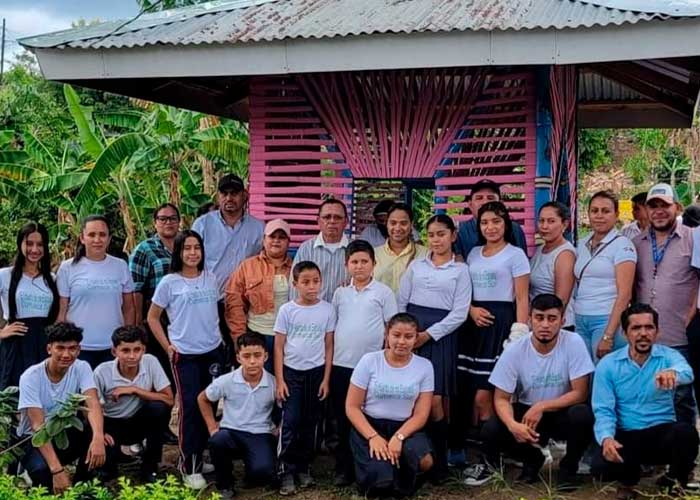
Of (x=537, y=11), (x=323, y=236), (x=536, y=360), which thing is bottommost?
(x=536, y=360)

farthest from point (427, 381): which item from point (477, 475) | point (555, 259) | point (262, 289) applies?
point (262, 289)

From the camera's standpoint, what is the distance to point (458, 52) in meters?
4.71

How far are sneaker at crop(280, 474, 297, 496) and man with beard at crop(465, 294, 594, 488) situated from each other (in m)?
1.19

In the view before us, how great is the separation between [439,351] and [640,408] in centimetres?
119

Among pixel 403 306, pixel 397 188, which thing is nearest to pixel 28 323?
pixel 403 306

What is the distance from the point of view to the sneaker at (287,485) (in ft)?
16.0

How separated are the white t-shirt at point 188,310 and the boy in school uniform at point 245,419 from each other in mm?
308

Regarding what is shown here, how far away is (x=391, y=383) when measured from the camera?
185 inches

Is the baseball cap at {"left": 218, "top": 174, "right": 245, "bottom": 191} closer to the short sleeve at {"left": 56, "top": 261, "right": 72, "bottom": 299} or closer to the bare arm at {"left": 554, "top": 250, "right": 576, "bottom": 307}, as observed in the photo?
the short sleeve at {"left": 56, "top": 261, "right": 72, "bottom": 299}

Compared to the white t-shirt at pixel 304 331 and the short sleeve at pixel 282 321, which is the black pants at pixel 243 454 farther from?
the short sleeve at pixel 282 321

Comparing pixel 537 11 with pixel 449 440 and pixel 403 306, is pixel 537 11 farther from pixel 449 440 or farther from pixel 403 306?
pixel 449 440

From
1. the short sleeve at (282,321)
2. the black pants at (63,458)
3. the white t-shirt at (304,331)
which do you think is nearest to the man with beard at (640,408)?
the white t-shirt at (304,331)

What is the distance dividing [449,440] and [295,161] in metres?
2.47

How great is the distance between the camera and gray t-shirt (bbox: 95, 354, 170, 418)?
16.6 feet
